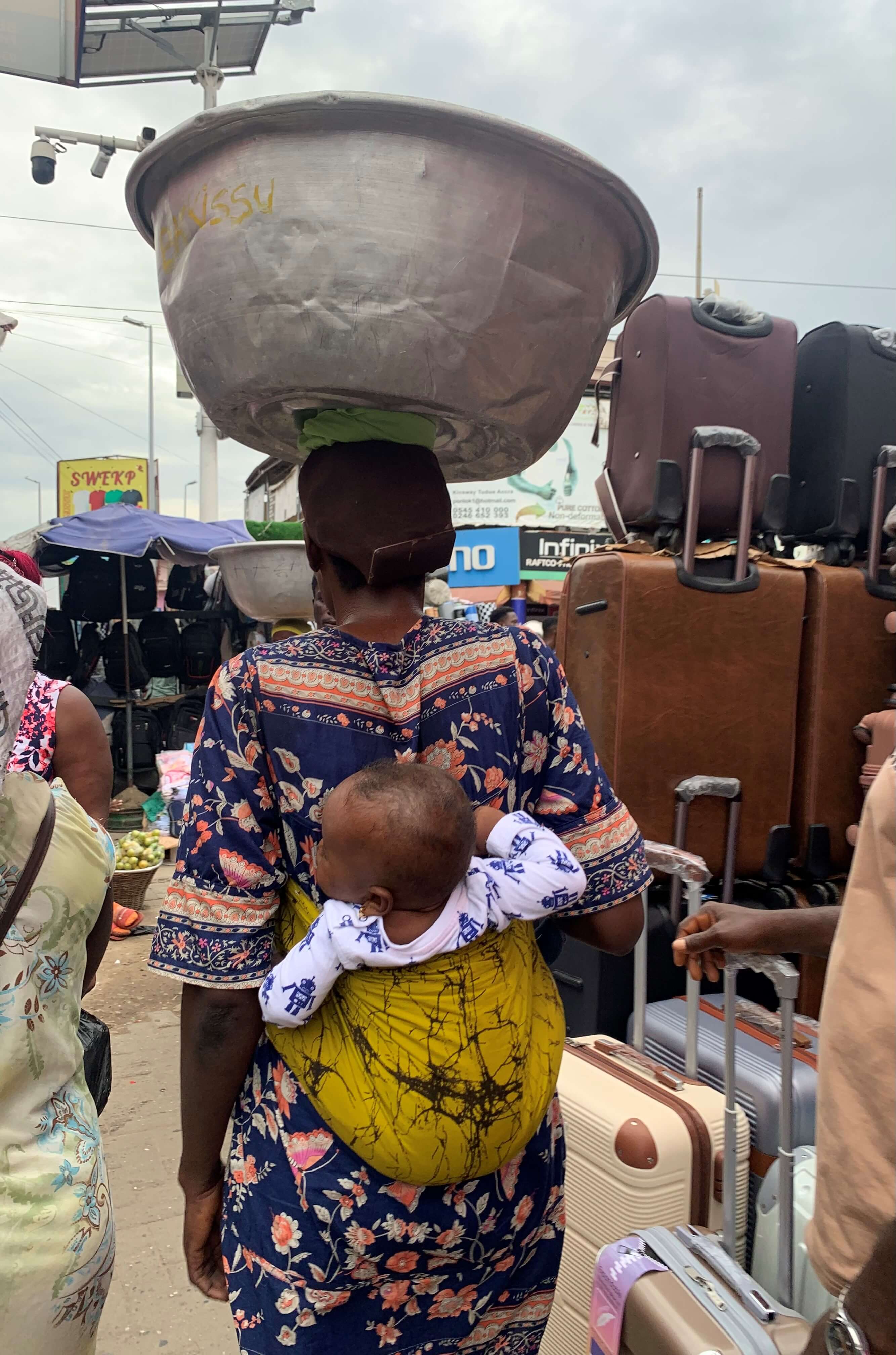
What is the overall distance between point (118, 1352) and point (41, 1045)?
4.48 ft

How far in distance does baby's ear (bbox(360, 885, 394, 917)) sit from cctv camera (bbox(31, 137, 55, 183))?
8.45 m

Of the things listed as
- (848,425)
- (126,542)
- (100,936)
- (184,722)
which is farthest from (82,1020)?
(184,722)

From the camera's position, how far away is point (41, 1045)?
120cm

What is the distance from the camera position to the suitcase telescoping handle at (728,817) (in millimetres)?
2559

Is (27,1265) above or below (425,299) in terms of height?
below

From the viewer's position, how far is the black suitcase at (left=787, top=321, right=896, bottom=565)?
285 centimetres

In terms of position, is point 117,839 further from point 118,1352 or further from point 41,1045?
point 41,1045

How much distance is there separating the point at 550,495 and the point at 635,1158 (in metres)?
11.4

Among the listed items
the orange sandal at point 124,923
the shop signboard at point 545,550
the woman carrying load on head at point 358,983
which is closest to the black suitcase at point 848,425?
the woman carrying load on head at point 358,983

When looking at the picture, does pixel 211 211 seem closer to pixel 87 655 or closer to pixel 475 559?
pixel 87 655

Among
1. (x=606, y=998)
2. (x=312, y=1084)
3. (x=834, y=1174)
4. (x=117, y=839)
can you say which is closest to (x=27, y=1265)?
(x=312, y=1084)

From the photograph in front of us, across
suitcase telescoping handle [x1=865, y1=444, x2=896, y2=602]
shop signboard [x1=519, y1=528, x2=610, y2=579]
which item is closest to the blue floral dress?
suitcase telescoping handle [x1=865, y1=444, x2=896, y2=602]

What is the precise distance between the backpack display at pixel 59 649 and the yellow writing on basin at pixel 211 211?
24.9 ft

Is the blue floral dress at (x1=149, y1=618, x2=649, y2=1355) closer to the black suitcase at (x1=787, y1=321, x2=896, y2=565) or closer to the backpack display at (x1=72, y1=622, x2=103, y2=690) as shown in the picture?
the black suitcase at (x1=787, y1=321, x2=896, y2=565)
